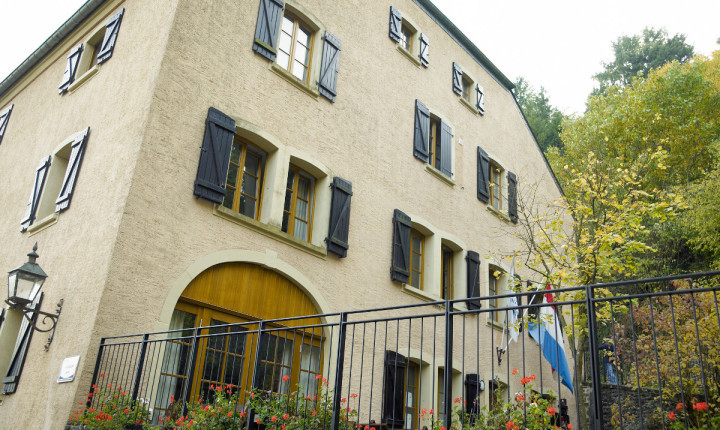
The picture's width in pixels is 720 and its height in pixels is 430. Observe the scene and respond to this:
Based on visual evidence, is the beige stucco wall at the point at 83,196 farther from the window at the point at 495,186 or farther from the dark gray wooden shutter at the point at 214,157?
the window at the point at 495,186

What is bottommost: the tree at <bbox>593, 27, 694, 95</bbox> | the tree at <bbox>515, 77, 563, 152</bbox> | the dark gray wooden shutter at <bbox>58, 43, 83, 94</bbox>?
the dark gray wooden shutter at <bbox>58, 43, 83, 94</bbox>

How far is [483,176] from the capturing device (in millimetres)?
15164

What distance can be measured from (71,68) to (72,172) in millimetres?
3121

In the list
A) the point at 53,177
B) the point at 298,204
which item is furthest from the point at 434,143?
the point at 53,177

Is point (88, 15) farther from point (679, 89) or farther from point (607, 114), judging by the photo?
point (679, 89)

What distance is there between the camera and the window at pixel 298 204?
989 centimetres

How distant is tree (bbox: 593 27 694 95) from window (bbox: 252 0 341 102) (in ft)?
73.1

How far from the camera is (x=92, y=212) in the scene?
8.27 metres

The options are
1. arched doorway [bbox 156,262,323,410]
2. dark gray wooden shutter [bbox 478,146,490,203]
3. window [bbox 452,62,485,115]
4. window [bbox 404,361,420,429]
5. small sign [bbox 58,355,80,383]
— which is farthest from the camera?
window [bbox 452,62,485,115]

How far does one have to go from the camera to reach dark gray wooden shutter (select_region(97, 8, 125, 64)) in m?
10.2

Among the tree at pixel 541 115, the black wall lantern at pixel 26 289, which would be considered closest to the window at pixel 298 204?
the black wall lantern at pixel 26 289

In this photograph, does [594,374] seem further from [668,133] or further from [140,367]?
[668,133]

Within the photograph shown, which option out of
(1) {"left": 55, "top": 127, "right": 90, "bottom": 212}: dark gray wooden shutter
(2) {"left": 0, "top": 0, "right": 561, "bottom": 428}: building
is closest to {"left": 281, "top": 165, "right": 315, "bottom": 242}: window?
(2) {"left": 0, "top": 0, "right": 561, "bottom": 428}: building

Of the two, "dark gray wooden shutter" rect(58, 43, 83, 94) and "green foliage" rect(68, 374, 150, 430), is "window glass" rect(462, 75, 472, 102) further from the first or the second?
"green foliage" rect(68, 374, 150, 430)
